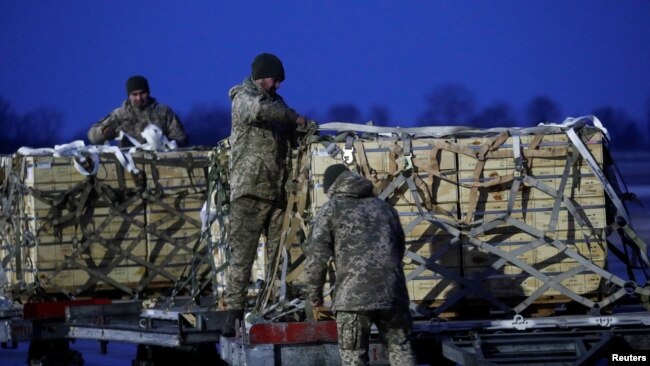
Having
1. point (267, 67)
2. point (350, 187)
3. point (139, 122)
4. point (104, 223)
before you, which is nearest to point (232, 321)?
point (267, 67)

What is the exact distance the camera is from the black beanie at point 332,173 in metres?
12.3

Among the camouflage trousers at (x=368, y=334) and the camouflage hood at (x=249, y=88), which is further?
the camouflage hood at (x=249, y=88)

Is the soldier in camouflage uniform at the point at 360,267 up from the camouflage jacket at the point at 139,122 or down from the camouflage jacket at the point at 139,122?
down

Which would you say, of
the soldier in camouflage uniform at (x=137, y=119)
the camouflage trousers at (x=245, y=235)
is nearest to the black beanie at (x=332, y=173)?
the camouflage trousers at (x=245, y=235)

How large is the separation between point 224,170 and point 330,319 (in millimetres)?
3029

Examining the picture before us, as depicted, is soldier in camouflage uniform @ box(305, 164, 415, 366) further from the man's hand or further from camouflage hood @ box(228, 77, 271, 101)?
the man's hand

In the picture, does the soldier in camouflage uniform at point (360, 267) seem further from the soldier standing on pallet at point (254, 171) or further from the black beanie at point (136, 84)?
the black beanie at point (136, 84)

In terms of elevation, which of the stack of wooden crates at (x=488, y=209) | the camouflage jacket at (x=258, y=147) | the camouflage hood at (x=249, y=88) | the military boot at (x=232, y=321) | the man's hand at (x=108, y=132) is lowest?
the military boot at (x=232, y=321)

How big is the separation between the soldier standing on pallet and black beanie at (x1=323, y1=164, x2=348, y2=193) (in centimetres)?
196

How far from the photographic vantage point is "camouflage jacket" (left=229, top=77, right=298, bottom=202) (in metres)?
14.3

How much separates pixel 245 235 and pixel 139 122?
4846mm

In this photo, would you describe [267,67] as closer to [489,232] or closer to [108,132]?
[489,232]

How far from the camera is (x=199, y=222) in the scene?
17531mm

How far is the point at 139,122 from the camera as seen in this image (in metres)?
19.1
